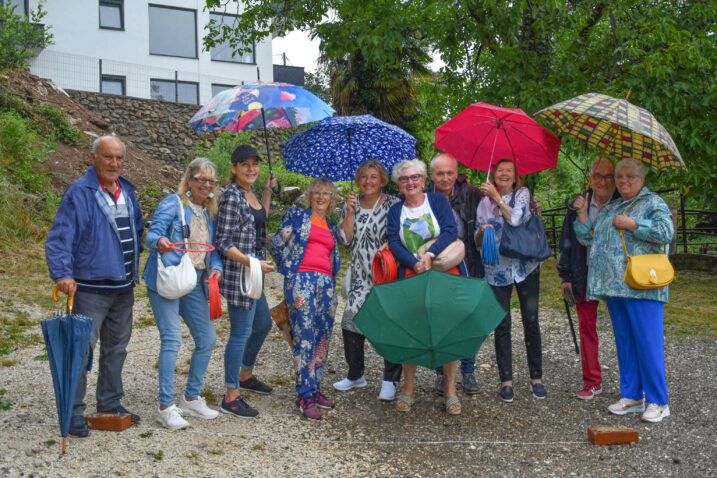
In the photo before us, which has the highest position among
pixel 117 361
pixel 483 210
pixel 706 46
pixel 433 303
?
pixel 706 46

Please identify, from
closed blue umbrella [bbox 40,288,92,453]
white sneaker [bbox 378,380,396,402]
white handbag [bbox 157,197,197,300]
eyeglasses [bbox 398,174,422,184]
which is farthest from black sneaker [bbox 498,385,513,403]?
closed blue umbrella [bbox 40,288,92,453]

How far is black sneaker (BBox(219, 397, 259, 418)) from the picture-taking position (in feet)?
15.3

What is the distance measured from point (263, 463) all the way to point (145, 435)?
0.81 metres

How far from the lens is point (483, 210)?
4.98 meters

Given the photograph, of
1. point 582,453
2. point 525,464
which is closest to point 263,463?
point 525,464

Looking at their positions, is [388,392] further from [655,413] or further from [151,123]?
[151,123]

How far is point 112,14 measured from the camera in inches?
899

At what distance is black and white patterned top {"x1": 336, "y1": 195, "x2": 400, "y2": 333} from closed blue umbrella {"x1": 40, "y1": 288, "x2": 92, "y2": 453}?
1.88 metres

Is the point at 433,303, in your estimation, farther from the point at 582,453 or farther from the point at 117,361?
the point at 117,361

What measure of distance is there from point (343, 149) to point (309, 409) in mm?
2013

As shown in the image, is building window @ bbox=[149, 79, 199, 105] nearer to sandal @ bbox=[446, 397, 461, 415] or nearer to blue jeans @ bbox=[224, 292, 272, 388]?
blue jeans @ bbox=[224, 292, 272, 388]

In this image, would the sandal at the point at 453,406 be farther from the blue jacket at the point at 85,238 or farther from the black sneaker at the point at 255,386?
the blue jacket at the point at 85,238

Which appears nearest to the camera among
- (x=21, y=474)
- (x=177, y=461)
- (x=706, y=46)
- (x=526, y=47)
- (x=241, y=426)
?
(x=21, y=474)

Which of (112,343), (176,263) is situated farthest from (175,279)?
(112,343)
